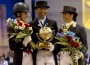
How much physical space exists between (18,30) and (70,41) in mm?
627

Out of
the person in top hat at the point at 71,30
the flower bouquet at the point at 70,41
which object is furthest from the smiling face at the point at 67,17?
the flower bouquet at the point at 70,41

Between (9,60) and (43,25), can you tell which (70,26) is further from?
(9,60)

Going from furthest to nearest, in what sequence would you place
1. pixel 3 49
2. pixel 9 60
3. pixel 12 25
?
pixel 3 49, pixel 9 60, pixel 12 25

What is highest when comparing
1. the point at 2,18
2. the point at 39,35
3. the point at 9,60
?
the point at 39,35

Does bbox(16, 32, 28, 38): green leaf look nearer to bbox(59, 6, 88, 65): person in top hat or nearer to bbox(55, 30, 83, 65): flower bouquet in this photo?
bbox(55, 30, 83, 65): flower bouquet

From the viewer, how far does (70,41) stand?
421cm

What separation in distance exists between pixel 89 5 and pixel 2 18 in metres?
2.09

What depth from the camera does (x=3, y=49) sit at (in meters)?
8.48

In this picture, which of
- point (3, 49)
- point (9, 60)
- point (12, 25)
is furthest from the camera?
point (3, 49)

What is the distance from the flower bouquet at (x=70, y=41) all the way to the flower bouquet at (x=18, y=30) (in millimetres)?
361

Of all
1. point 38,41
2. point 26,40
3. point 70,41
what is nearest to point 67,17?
point 70,41

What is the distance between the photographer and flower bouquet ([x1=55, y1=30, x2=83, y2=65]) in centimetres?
421

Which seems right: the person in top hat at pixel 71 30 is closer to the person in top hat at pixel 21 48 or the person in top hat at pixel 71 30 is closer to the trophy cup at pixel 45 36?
the trophy cup at pixel 45 36

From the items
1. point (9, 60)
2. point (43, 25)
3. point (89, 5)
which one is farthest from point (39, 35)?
Result: point (89, 5)
